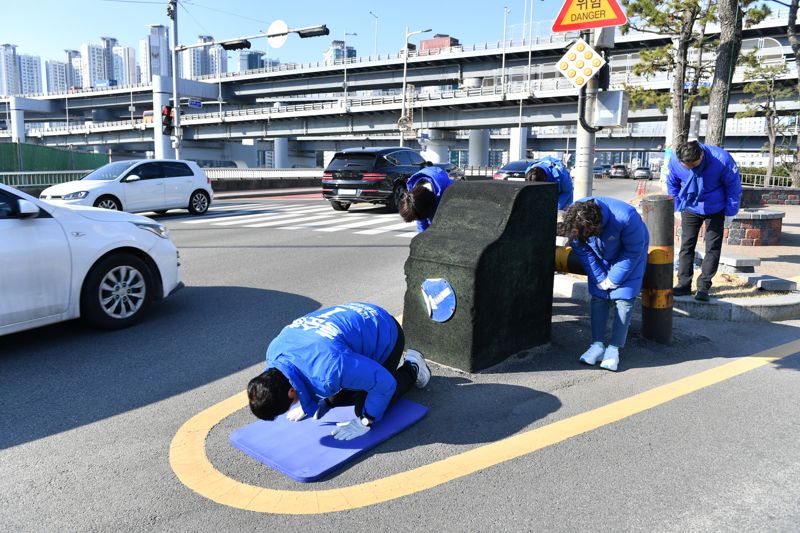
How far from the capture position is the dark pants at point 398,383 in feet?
11.6

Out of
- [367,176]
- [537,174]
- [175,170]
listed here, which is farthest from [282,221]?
[537,174]

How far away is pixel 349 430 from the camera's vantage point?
137 inches

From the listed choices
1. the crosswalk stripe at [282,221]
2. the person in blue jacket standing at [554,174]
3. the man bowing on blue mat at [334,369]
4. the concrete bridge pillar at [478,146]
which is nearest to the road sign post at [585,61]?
the person in blue jacket standing at [554,174]

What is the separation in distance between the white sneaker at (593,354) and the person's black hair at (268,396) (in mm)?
2537

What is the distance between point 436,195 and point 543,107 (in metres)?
52.0

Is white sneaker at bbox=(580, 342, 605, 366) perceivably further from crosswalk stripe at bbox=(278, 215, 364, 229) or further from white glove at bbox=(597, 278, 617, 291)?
crosswalk stripe at bbox=(278, 215, 364, 229)

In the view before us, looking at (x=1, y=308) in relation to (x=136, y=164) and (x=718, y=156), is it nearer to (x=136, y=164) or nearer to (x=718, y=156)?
(x=718, y=156)

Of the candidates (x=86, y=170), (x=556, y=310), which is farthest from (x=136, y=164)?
(x=556, y=310)

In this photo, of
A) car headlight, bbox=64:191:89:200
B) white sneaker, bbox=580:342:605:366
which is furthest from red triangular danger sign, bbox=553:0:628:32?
car headlight, bbox=64:191:89:200

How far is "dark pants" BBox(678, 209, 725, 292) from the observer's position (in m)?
6.16

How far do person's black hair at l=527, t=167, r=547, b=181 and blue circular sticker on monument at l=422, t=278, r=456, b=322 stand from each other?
7.81 ft

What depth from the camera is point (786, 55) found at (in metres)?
51.4

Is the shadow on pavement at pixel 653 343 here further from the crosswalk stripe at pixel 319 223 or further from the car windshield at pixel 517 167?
the car windshield at pixel 517 167

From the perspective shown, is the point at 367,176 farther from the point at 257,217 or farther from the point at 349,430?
the point at 349,430
